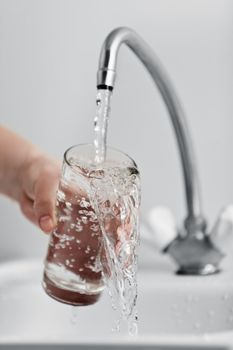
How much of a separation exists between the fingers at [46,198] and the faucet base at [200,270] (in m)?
0.33

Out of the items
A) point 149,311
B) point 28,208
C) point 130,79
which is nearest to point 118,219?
point 28,208

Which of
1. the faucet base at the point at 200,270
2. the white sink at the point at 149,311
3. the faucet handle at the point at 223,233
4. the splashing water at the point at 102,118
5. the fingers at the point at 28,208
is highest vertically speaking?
the splashing water at the point at 102,118

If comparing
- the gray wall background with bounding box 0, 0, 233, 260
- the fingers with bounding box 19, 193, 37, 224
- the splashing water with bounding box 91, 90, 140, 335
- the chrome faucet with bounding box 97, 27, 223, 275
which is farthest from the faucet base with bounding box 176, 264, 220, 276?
the splashing water with bounding box 91, 90, 140, 335

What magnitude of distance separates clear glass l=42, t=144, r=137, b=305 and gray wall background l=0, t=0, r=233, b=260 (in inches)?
18.2

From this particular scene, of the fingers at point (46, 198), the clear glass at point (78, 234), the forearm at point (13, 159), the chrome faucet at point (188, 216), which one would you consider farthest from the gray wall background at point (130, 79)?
the clear glass at point (78, 234)

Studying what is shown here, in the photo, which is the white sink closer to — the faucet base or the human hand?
the faucet base

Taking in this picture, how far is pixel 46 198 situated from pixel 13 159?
0.17 meters

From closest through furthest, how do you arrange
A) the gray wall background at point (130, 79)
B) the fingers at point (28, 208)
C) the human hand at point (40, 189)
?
1. the human hand at point (40, 189)
2. the fingers at point (28, 208)
3. the gray wall background at point (130, 79)

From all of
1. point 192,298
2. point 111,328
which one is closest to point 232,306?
point 192,298

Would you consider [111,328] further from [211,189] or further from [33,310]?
[211,189]

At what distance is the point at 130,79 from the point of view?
1208 mm

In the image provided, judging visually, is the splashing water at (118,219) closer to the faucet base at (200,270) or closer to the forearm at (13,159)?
the forearm at (13,159)

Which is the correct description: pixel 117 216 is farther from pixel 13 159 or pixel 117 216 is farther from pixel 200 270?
pixel 200 270

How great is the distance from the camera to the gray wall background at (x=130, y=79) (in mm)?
1212
